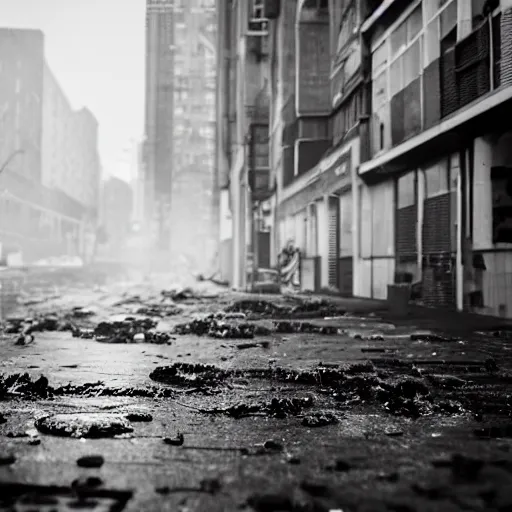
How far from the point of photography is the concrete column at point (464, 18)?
10891mm

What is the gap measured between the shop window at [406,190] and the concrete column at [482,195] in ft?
9.21

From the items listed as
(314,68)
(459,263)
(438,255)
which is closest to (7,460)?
(459,263)

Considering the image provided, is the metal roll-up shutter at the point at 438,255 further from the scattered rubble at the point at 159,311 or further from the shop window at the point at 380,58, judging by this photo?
the scattered rubble at the point at 159,311

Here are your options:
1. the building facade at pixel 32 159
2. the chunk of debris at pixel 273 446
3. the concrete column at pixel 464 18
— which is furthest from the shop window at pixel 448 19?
the building facade at pixel 32 159

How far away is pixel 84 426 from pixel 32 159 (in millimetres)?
68993

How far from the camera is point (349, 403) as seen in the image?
3.59m

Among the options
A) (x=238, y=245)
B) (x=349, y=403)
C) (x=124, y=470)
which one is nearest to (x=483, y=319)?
(x=349, y=403)

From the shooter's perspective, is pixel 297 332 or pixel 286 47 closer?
pixel 297 332

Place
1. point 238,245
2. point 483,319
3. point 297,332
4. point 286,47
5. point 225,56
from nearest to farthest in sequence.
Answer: point 297,332 → point 483,319 → point 286,47 → point 238,245 → point 225,56

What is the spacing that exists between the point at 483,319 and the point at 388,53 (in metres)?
7.98

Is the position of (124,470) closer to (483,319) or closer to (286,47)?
(483,319)

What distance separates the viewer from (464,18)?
10977 millimetres

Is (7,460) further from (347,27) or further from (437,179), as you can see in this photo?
(347,27)

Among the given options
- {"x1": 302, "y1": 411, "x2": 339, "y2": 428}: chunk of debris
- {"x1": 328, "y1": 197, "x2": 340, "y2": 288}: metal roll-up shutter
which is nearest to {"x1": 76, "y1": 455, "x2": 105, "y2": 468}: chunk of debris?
{"x1": 302, "y1": 411, "x2": 339, "y2": 428}: chunk of debris
